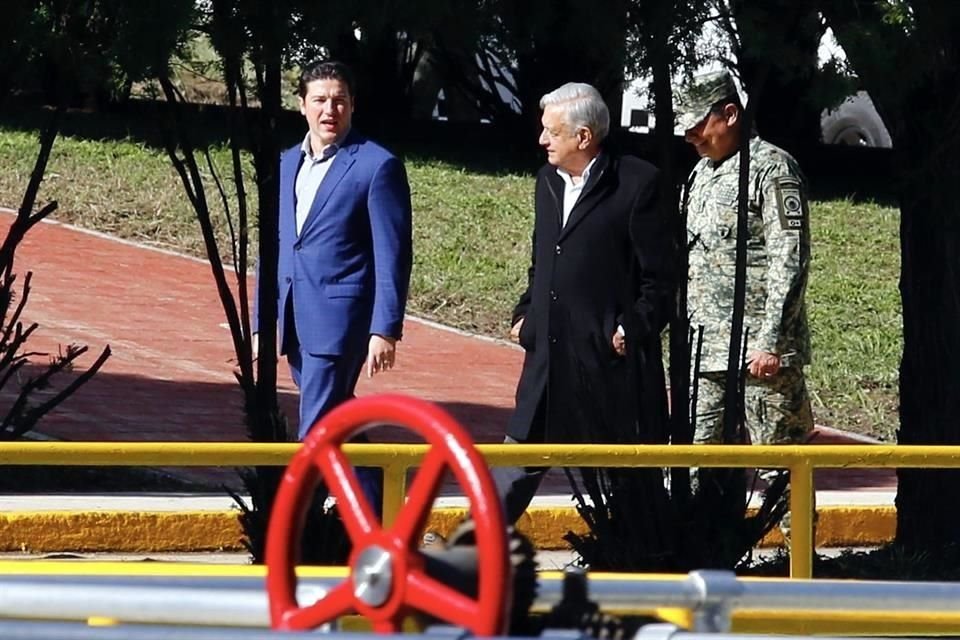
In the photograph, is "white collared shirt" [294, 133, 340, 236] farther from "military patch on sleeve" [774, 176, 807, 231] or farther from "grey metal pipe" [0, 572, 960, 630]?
"grey metal pipe" [0, 572, 960, 630]

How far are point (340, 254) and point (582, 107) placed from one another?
3.26 ft

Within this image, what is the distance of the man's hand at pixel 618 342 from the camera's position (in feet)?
21.8

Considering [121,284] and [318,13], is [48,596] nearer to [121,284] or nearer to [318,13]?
[318,13]

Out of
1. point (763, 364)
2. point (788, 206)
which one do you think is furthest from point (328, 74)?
point (763, 364)

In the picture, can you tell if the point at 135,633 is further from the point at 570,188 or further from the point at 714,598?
the point at 570,188

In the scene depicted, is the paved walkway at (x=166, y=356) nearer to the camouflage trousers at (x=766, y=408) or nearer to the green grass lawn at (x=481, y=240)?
the green grass lawn at (x=481, y=240)

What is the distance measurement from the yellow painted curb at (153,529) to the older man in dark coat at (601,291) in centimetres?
110

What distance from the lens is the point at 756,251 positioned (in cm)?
732

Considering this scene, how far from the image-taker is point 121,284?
1529 cm

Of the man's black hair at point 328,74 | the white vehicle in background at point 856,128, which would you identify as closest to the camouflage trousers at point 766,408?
the man's black hair at point 328,74

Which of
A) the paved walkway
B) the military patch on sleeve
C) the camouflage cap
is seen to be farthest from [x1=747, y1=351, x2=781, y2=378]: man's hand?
the paved walkway

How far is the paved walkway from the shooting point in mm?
10453

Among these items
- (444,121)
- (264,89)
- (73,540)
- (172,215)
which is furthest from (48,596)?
(444,121)

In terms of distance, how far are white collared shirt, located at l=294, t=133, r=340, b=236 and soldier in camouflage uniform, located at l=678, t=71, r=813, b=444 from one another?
1.23m
